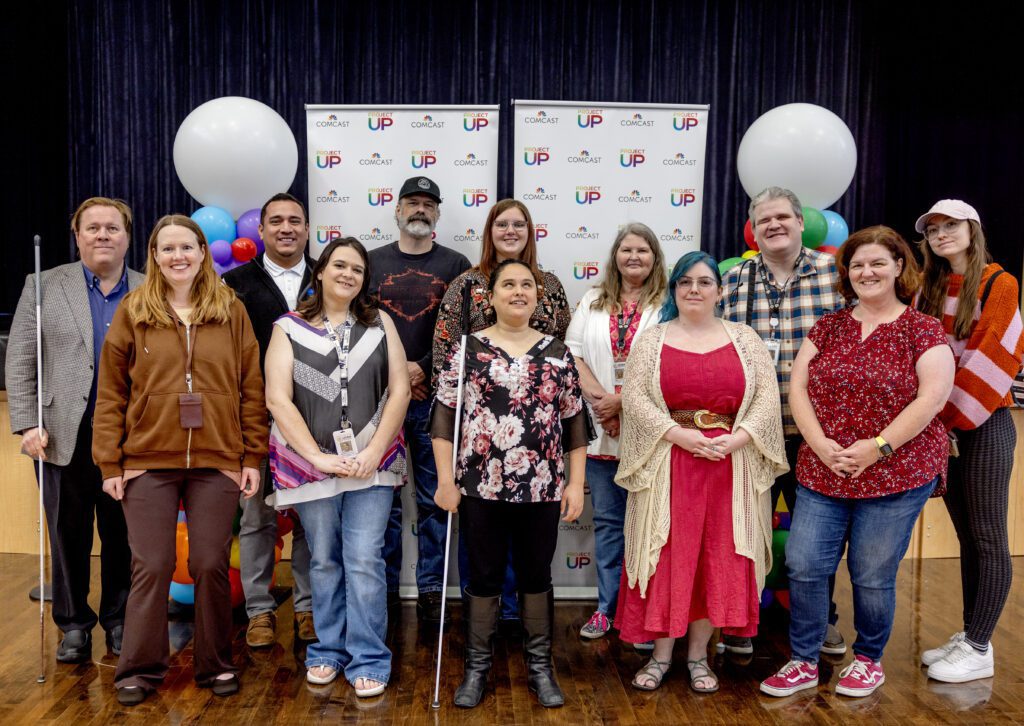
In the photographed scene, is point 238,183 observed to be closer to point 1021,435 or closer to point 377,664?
point 377,664

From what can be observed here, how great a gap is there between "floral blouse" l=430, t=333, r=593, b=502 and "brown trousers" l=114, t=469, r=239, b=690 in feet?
2.55

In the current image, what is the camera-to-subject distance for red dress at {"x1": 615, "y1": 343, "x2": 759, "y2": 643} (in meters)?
2.50

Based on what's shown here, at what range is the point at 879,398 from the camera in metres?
2.41

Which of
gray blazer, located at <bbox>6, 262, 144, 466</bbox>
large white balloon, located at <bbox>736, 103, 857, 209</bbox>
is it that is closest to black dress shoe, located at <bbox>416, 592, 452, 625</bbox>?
gray blazer, located at <bbox>6, 262, 144, 466</bbox>

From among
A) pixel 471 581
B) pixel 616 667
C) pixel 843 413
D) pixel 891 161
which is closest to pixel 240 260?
pixel 471 581

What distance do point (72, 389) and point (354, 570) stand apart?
1181 millimetres

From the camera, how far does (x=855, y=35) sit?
4.58m

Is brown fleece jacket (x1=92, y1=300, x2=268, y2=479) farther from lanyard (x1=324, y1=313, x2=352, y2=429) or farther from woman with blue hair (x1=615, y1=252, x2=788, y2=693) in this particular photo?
woman with blue hair (x1=615, y1=252, x2=788, y2=693)

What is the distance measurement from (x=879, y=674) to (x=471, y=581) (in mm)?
1430

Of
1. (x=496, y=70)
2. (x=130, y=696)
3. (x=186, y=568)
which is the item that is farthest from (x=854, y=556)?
(x=496, y=70)

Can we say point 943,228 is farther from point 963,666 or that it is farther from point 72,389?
point 72,389

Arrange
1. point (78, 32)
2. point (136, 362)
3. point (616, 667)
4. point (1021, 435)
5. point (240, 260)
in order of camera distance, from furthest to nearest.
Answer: point (78, 32)
point (1021, 435)
point (240, 260)
point (616, 667)
point (136, 362)

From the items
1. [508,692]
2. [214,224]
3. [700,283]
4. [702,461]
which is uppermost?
[214,224]

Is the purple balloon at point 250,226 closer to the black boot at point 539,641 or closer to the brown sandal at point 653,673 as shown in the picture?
the black boot at point 539,641
